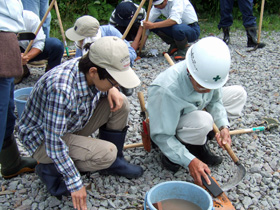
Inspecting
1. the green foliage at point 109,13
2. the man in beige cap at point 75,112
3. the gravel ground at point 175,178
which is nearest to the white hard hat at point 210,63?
the man in beige cap at point 75,112

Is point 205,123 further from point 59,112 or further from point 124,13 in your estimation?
point 124,13

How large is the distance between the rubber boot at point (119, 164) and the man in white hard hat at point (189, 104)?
25cm

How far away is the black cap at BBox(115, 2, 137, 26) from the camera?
5074 millimetres

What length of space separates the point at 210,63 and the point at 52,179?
53.2 inches

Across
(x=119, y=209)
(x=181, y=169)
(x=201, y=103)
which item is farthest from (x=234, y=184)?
(x=119, y=209)

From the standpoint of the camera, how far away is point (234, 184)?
7.99 feet

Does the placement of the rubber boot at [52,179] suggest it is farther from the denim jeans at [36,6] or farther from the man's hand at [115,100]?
the denim jeans at [36,6]

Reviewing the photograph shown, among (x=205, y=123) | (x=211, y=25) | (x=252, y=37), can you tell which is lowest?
(x=211, y=25)

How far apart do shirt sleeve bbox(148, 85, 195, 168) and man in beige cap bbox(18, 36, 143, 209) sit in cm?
27

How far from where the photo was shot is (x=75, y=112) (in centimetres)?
213

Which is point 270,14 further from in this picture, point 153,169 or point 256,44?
point 153,169

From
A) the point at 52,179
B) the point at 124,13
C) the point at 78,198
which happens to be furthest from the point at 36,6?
the point at 78,198

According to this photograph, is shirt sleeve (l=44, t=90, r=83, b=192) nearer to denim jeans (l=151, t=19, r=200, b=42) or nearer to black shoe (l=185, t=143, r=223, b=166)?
black shoe (l=185, t=143, r=223, b=166)

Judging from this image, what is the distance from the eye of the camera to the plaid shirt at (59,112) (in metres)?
1.96
